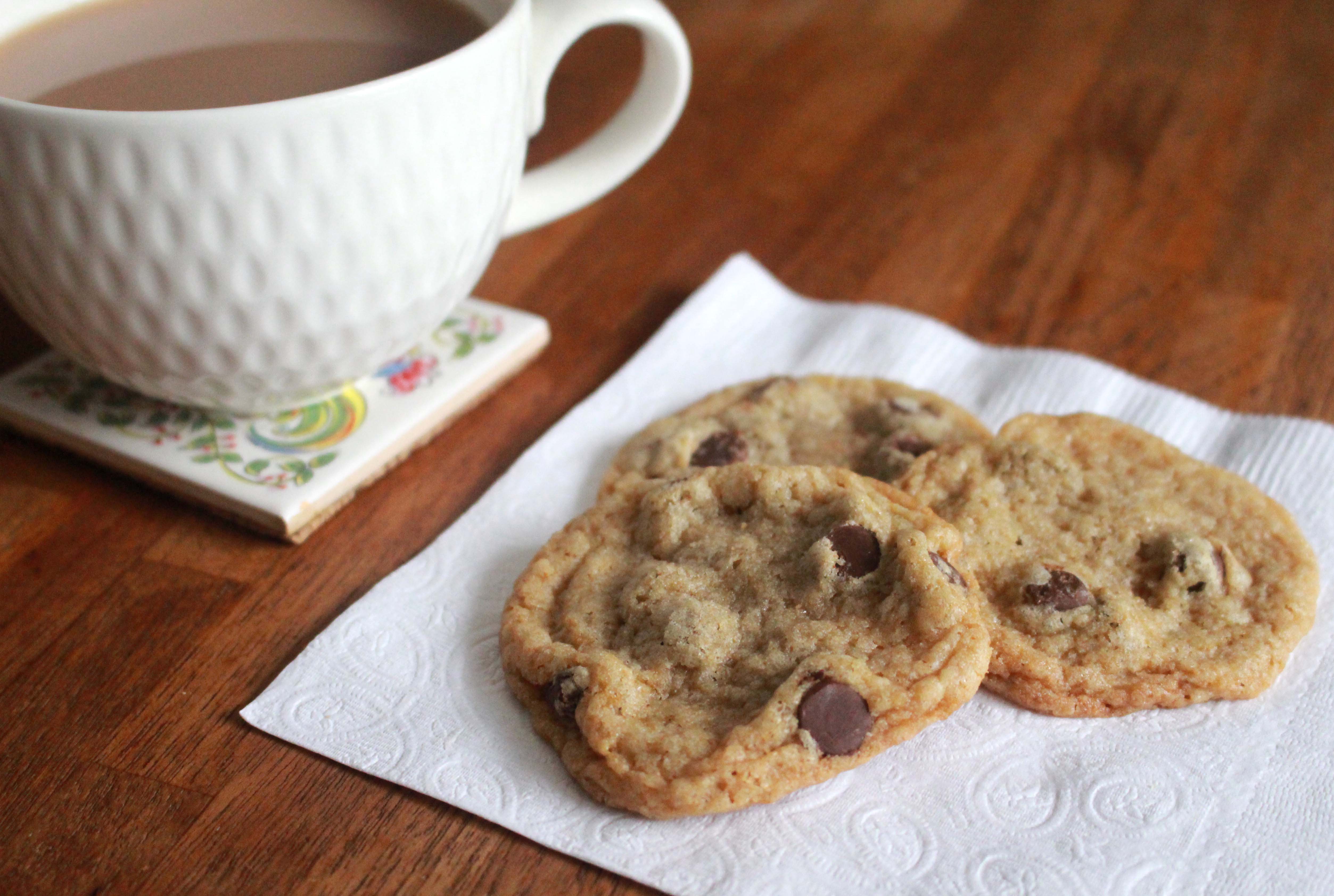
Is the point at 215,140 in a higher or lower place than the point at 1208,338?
higher

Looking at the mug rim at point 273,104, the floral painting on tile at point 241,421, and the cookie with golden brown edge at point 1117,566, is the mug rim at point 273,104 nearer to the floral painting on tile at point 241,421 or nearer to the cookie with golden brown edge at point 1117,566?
the floral painting on tile at point 241,421

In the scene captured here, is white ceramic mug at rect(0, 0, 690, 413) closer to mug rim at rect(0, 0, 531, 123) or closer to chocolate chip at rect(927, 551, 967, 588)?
mug rim at rect(0, 0, 531, 123)

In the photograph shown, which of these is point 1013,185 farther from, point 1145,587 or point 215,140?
point 215,140

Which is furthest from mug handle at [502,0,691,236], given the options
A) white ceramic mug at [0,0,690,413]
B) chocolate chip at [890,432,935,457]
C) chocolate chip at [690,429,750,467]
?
chocolate chip at [890,432,935,457]

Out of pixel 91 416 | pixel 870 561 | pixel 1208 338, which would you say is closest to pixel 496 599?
pixel 870 561

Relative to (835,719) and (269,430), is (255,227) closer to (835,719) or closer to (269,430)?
(269,430)

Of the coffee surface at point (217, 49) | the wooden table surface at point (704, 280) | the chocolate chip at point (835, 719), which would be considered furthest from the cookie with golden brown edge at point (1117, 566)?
the coffee surface at point (217, 49)
